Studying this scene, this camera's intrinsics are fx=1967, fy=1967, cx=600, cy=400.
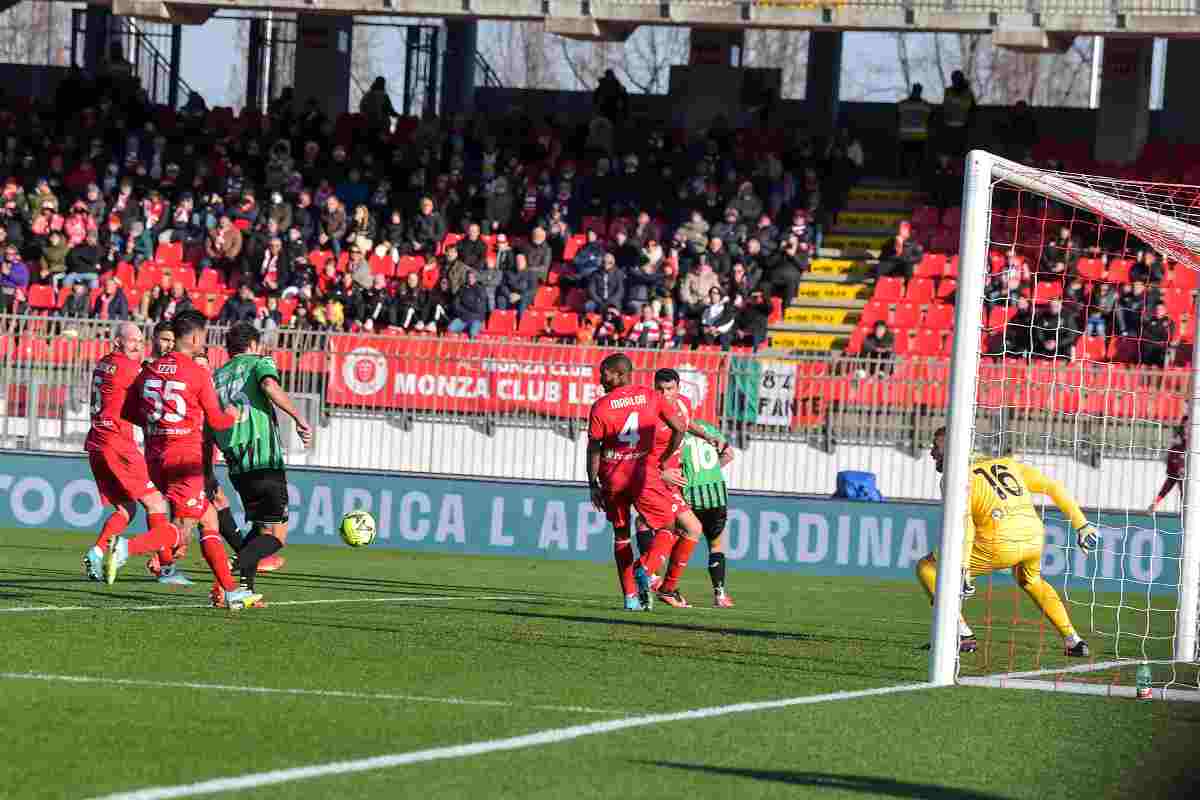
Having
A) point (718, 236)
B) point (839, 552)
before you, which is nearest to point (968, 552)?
point (839, 552)

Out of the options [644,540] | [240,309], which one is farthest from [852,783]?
[240,309]

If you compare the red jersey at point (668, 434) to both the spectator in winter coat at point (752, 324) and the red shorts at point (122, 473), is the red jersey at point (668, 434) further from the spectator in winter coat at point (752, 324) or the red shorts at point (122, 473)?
the spectator in winter coat at point (752, 324)

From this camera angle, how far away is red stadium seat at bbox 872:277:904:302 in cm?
2866

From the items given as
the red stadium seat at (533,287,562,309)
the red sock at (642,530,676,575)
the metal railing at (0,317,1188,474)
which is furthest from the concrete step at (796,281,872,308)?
the red sock at (642,530,676,575)

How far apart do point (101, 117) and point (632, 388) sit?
23.3 m

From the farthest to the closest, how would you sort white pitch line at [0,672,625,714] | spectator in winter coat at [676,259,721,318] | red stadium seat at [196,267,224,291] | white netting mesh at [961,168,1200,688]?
red stadium seat at [196,267,224,291]
spectator in winter coat at [676,259,721,318]
white netting mesh at [961,168,1200,688]
white pitch line at [0,672,625,714]

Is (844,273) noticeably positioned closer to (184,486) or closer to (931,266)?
(931,266)

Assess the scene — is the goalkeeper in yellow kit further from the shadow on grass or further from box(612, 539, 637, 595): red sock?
the shadow on grass

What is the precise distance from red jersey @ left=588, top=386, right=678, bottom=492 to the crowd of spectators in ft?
37.2

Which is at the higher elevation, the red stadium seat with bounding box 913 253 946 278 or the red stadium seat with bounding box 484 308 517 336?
the red stadium seat with bounding box 913 253 946 278

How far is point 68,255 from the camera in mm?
29859

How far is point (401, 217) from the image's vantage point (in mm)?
31812

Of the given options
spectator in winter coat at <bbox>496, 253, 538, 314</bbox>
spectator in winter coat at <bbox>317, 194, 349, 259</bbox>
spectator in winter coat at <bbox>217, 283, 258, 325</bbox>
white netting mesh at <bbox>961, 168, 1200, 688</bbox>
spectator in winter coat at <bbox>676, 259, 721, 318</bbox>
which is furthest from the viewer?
spectator in winter coat at <bbox>317, 194, 349, 259</bbox>

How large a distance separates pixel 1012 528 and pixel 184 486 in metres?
5.05
